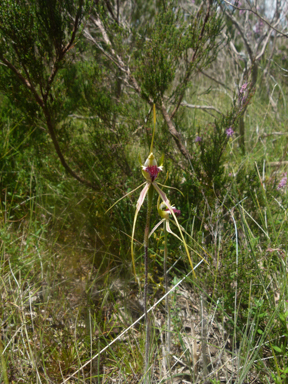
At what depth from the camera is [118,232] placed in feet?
5.83

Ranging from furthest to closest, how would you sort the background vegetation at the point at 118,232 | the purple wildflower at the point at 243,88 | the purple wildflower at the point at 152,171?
1. the purple wildflower at the point at 243,88
2. the background vegetation at the point at 118,232
3. the purple wildflower at the point at 152,171

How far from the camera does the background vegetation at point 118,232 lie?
135 centimetres

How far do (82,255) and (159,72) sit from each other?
4.08ft

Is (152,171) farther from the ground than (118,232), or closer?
farther from the ground

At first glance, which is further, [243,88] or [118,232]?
[243,88]

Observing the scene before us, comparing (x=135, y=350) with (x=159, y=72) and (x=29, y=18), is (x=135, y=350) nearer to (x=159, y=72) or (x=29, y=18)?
(x=159, y=72)

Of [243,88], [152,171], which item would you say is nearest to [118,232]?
[152,171]

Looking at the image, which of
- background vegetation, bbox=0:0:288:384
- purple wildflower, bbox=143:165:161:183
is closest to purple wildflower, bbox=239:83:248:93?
background vegetation, bbox=0:0:288:384

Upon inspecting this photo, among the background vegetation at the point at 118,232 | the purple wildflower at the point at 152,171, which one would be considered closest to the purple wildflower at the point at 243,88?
the background vegetation at the point at 118,232

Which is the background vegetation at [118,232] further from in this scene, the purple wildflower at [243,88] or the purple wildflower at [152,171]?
the purple wildflower at [152,171]

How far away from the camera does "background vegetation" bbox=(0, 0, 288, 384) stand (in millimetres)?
1353

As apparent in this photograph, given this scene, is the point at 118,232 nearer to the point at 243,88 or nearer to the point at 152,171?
the point at 152,171

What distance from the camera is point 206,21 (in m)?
2.04

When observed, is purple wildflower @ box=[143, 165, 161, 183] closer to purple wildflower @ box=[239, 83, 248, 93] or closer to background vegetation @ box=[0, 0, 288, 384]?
background vegetation @ box=[0, 0, 288, 384]
